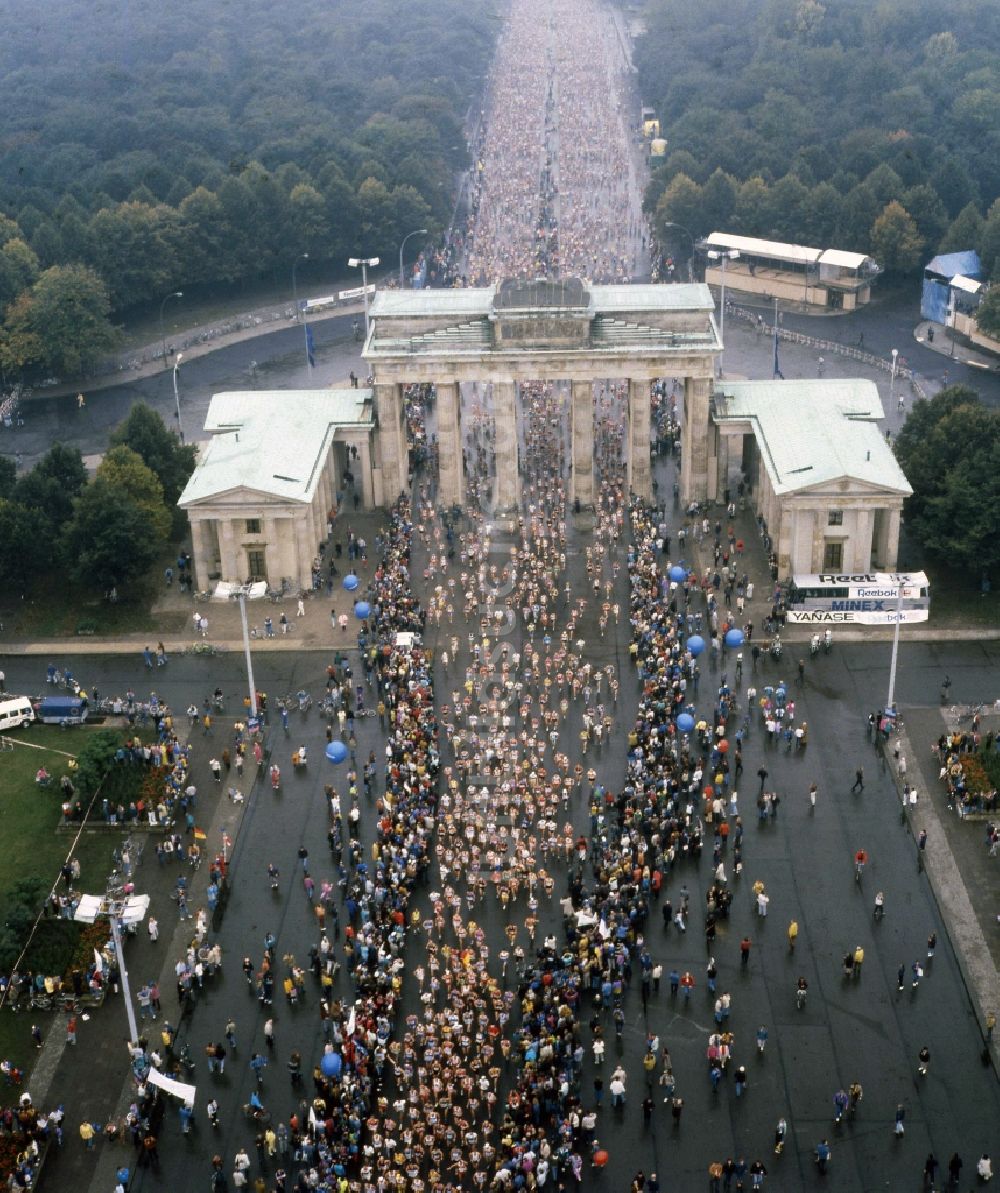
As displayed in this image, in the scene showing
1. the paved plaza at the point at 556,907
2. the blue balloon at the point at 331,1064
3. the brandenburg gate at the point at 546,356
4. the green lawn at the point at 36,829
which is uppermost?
the brandenburg gate at the point at 546,356

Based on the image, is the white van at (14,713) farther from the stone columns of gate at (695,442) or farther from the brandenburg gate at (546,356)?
the stone columns of gate at (695,442)

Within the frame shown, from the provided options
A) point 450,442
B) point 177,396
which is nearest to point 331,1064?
point 450,442

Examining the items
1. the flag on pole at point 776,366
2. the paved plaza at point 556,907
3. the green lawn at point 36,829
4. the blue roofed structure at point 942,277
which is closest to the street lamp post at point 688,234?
the blue roofed structure at point 942,277

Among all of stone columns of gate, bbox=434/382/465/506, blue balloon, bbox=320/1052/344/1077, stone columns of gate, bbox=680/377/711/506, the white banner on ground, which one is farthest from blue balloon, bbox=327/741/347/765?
stone columns of gate, bbox=680/377/711/506

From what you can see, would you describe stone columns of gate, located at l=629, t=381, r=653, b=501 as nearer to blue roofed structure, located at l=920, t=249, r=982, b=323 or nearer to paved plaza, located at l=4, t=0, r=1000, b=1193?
paved plaza, located at l=4, t=0, r=1000, b=1193

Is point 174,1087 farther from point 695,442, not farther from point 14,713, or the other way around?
point 695,442

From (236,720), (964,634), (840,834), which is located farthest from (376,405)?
(840,834)
